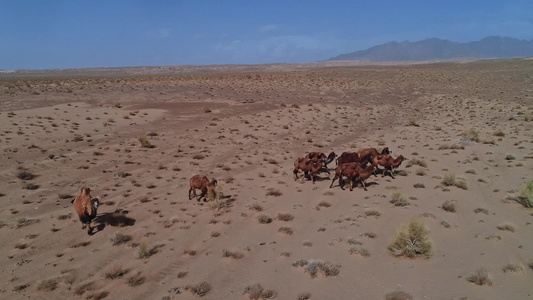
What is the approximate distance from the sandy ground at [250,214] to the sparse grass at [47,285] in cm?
5

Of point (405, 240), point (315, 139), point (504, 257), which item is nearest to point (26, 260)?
point (405, 240)

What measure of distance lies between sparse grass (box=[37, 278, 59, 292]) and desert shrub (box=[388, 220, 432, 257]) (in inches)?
297

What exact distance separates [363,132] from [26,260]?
73.5 feet

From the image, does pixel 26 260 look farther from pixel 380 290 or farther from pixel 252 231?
pixel 380 290

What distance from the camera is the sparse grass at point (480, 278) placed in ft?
21.2

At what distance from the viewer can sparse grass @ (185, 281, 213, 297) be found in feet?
22.3

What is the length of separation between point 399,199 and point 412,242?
3115mm

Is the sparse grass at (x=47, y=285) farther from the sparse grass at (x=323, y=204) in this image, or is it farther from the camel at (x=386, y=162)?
the camel at (x=386, y=162)

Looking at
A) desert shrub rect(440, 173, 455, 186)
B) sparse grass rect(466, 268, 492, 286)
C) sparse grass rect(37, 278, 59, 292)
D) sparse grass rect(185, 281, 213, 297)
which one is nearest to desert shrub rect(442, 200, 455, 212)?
desert shrub rect(440, 173, 455, 186)

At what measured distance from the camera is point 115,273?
750 cm

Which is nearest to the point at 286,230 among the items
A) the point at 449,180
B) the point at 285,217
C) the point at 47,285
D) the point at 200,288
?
the point at 285,217

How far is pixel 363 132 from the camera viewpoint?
25.9 meters

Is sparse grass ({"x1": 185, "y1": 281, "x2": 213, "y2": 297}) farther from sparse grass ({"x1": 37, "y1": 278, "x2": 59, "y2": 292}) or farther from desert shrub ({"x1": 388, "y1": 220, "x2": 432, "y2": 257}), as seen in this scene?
desert shrub ({"x1": 388, "y1": 220, "x2": 432, "y2": 257})

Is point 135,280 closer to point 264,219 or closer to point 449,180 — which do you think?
point 264,219
